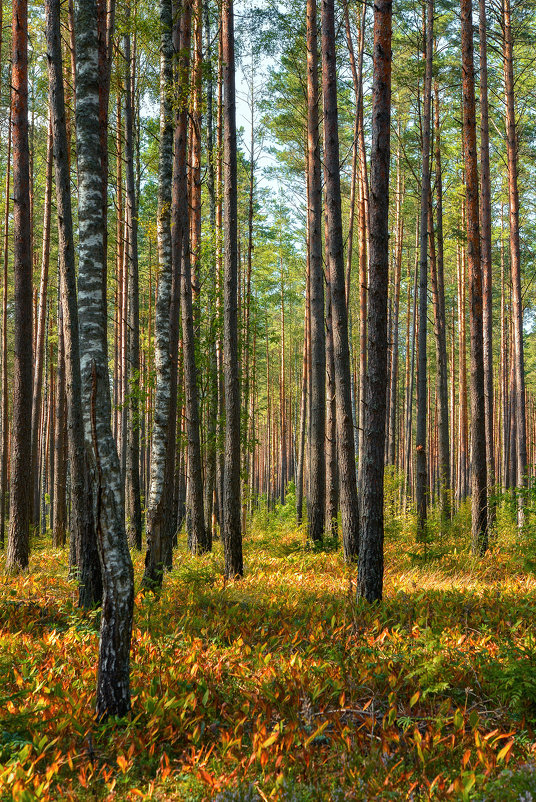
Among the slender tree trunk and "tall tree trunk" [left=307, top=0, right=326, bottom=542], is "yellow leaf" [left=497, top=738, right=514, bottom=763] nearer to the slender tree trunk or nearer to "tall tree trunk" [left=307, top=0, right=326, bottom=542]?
"tall tree trunk" [left=307, top=0, right=326, bottom=542]

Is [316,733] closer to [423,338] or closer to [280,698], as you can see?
[280,698]

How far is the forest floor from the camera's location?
359 centimetres

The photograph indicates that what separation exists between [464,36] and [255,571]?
32.6 ft

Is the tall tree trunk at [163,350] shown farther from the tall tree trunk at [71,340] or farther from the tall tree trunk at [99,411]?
the tall tree trunk at [99,411]

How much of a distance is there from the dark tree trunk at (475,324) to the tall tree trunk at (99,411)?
757cm

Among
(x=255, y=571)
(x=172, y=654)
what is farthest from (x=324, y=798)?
(x=255, y=571)

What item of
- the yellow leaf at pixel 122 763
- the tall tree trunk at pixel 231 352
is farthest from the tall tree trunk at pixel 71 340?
the yellow leaf at pixel 122 763

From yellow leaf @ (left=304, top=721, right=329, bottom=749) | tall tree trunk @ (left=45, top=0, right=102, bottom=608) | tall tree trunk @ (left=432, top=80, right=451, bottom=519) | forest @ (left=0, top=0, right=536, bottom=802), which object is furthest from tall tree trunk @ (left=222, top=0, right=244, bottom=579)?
tall tree trunk @ (left=432, top=80, right=451, bottom=519)

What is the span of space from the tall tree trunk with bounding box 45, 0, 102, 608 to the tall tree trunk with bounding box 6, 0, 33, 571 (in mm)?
2375

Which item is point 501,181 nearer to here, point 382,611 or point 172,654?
point 382,611

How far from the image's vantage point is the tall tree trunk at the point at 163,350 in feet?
26.1

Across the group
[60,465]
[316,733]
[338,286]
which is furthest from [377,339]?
[60,465]

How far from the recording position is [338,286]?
32.9ft

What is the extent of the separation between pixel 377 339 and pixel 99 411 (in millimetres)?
3732
